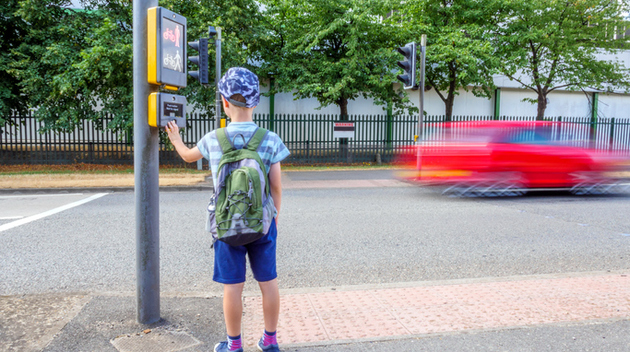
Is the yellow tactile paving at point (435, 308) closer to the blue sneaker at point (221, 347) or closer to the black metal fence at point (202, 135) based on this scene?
the blue sneaker at point (221, 347)

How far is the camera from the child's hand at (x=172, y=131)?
3123mm

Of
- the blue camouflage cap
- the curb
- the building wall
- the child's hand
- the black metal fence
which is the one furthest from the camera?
the building wall

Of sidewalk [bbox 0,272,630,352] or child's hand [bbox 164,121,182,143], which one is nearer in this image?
child's hand [bbox 164,121,182,143]

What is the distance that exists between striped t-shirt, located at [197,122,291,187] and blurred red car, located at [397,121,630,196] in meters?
7.49

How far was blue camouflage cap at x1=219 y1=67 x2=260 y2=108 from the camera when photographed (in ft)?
8.89

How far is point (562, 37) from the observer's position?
20938 millimetres

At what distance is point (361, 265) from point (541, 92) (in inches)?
842

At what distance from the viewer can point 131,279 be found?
4.85 meters

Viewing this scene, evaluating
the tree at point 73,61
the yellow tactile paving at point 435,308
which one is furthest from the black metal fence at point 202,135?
the yellow tactile paving at point 435,308

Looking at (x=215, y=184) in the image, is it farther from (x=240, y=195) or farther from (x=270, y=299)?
(x=270, y=299)

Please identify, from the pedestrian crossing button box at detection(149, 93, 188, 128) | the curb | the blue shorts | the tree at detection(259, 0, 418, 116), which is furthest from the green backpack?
the tree at detection(259, 0, 418, 116)

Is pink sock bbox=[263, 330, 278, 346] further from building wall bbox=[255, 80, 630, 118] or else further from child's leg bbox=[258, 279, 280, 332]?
building wall bbox=[255, 80, 630, 118]

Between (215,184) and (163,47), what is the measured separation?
1.16 meters

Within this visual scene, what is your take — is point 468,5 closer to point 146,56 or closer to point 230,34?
point 230,34
